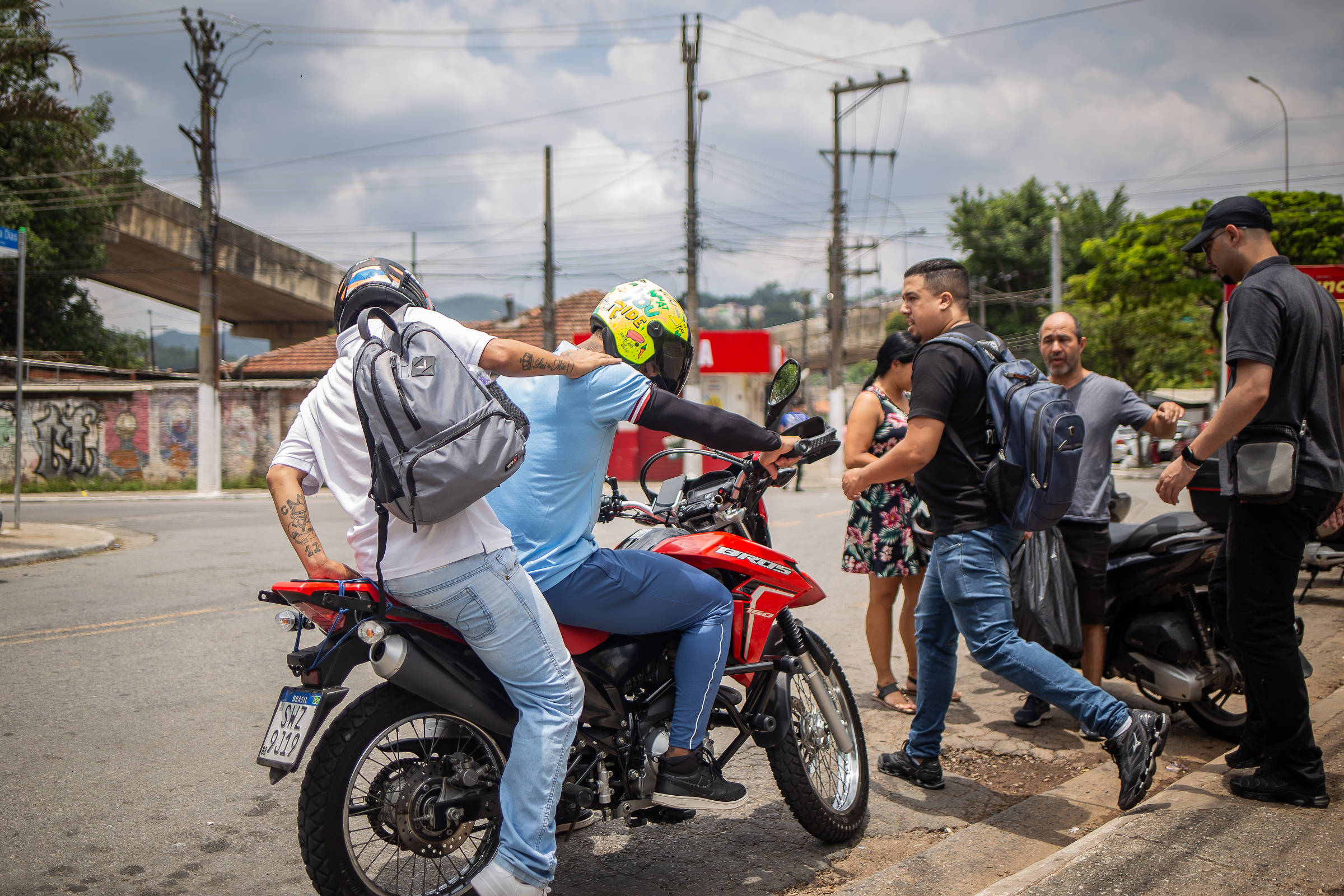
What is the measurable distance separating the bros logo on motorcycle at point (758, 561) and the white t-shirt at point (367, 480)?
747mm

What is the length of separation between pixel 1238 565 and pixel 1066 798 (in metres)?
1.08

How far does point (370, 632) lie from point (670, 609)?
85cm

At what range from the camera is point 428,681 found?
8.11 ft

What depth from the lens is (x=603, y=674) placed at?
2.86 metres

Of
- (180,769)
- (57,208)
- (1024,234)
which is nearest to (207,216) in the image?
(57,208)

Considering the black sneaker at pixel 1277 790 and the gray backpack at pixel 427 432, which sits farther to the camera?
the black sneaker at pixel 1277 790

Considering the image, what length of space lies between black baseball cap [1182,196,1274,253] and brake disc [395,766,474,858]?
10.2 feet

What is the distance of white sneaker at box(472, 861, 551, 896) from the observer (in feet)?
8.01

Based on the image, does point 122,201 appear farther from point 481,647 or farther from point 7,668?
point 481,647

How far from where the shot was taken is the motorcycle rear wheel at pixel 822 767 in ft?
10.3

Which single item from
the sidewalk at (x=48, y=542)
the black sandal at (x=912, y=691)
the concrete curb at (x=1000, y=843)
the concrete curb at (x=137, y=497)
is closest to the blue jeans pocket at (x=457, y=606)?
the concrete curb at (x=1000, y=843)

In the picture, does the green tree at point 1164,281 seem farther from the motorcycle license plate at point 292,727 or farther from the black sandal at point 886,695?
the motorcycle license plate at point 292,727

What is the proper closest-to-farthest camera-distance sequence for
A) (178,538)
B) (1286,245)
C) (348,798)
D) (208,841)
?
(348,798)
(208,841)
(178,538)
(1286,245)

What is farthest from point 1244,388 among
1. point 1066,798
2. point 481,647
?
point 481,647
